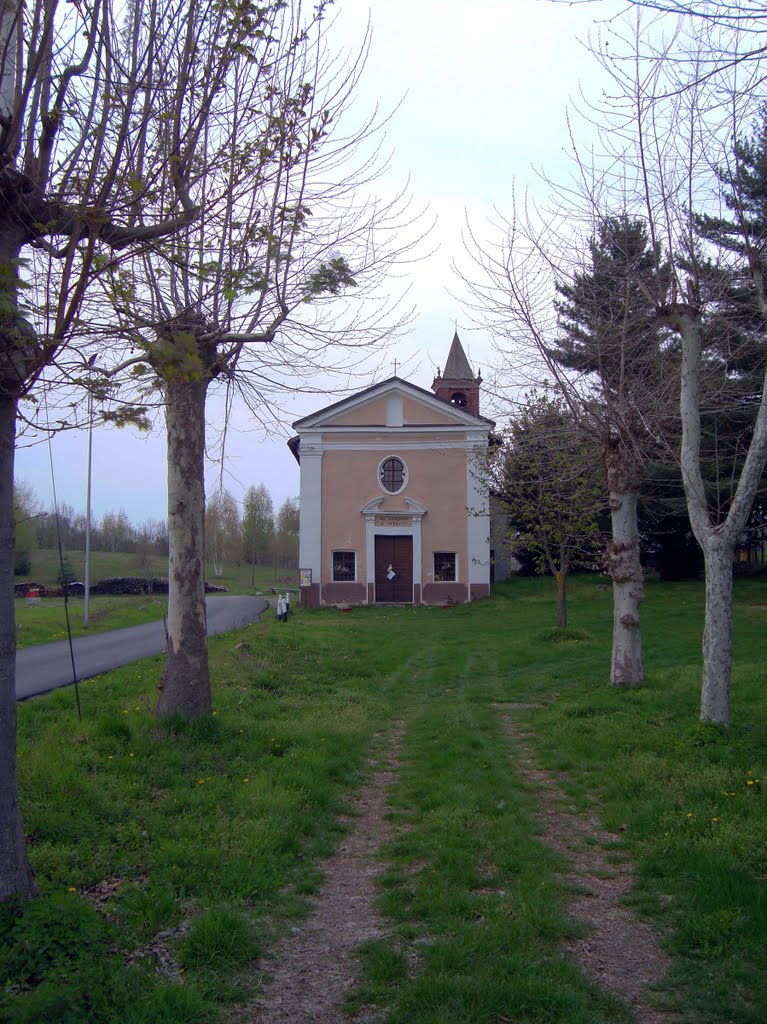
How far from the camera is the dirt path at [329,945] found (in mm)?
3871

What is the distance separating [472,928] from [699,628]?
18411 millimetres

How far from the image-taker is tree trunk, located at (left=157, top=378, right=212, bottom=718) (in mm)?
8812

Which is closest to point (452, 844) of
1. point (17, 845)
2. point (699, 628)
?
point (17, 845)

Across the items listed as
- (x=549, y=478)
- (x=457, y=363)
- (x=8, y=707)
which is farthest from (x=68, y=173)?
(x=457, y=363)

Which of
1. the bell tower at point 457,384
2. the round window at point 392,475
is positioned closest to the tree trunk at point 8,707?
the round window at point 392,475

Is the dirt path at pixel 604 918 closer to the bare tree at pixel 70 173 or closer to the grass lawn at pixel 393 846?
the grass lawn at pixel 393 846

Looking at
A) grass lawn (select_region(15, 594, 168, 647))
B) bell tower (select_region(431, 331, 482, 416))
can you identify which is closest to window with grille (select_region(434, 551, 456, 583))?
bell tower (select_region(431, 331, 482, 416))

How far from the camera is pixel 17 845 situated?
4426 mm

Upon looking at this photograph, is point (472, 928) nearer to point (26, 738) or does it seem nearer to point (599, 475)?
point (26, 738)

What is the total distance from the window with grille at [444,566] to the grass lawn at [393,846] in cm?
2141

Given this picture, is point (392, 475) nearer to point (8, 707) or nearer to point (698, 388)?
point (698, 388)

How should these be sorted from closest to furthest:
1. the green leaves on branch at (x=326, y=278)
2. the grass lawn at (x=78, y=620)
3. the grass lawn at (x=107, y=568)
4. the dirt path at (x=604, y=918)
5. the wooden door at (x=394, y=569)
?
the dirt path at (x=604, y=918) < the green leaves on branch at (x=326, y=278) < the grass lawn at (x=78, y=620) < the wooden door at (x=394, y=569) < the grass lawn at (x=107, y=568)

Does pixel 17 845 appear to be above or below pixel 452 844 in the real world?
above

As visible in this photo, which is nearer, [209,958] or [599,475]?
[209,958]
